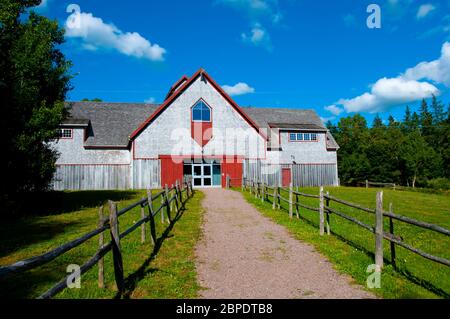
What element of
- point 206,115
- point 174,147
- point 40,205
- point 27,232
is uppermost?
point 206,115

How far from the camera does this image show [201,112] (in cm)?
2878

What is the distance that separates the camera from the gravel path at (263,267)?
5.73 m

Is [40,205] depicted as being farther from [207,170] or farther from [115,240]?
[207,170]

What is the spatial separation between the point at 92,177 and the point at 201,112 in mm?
11233

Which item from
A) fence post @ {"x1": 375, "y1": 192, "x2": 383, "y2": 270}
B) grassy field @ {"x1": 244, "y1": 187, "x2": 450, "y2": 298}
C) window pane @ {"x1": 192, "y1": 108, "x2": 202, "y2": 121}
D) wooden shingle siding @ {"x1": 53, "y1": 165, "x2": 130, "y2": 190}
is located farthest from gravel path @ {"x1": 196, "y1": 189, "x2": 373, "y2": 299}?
wooden shingle siding @ {"x1": 53, "y1": 165, "x2": 130, "y2": 190}

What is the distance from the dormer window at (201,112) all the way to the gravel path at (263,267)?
58.6 feet

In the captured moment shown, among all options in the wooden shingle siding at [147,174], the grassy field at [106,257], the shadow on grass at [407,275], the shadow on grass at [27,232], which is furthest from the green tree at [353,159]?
the shadow on grass at [27,232]

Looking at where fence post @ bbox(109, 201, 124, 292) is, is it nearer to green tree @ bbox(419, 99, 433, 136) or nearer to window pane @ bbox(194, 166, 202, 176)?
window pane @ bbox(194, 166, 202, 176)

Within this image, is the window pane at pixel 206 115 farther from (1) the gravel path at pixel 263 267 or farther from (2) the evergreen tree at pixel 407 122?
(2) the evergreen tree at pixel 407 122

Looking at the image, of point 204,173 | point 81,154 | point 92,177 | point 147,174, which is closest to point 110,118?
point 81,154
